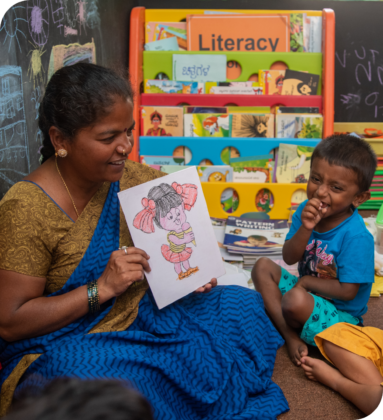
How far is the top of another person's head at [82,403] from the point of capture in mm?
396

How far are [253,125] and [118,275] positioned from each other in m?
1.63

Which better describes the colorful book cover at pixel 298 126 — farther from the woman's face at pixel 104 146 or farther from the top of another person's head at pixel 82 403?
the top of another person's head at pixel 82 403

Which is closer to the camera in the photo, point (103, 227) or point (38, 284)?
point (38, 284)

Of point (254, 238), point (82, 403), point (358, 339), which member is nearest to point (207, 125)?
point (254, 238)

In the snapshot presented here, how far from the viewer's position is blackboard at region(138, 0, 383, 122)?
3023 millimetres

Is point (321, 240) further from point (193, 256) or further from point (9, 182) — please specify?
point (9, 182)

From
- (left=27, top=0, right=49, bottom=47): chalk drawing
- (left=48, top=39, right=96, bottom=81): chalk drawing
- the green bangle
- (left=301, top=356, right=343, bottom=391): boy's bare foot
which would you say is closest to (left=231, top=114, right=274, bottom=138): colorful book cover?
(left=48, top=39, right=96, bottom=81): chalk drawing

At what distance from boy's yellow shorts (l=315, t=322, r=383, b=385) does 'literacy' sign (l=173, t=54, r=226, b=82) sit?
1705 millimetres

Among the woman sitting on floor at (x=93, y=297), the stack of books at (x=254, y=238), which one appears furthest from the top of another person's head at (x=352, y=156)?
the stack of books at (x=254, y=238)

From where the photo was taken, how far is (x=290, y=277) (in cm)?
171

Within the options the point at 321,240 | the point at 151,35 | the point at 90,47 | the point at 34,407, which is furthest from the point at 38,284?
the point at 151,35

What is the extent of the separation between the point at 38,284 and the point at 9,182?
0.44m

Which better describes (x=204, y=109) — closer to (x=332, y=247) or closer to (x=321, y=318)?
(x=332, y=247)

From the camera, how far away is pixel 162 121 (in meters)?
2.53
